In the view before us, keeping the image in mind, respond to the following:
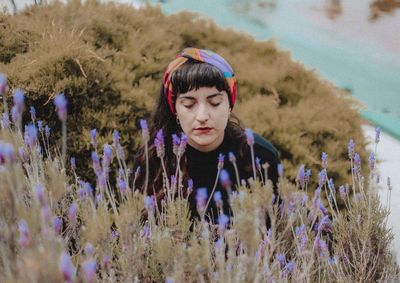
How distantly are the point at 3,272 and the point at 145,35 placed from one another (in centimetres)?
278

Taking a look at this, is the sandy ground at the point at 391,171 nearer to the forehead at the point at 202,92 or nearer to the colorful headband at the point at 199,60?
the colorful headband at the point at 199,60

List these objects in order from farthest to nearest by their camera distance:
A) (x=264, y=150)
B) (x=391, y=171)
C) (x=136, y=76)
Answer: (x=391, y=171), (x=136, y=76), (x=264, y=150)

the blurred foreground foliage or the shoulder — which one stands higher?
the blurred foreground foliage

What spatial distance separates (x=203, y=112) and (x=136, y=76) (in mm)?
1345

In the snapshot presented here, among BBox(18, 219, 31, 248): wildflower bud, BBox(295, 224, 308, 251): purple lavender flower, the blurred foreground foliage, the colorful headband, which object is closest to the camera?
BBox(18, 219, 31, 248): wildflower bud

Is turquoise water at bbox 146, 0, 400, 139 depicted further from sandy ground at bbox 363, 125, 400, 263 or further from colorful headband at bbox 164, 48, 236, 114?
colorful headband at bbox 164, 48, 236, 114

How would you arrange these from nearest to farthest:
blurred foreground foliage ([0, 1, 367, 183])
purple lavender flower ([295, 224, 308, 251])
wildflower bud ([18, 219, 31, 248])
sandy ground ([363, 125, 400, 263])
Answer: wildflower bud ([18, 219, 31, 248]), purple lavender flower ([295, 224, 308, 251]), blurred foreground foliage ([0, 1, 367, 183]), sandy ground ([363, 125, 400, 263])

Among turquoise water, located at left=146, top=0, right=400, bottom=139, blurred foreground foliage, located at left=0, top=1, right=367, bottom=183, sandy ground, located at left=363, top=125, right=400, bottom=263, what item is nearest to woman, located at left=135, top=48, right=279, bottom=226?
blurred foreground foliage, located at left=0, top=1, right=367, bottom=183

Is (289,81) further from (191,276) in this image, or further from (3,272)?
(3,272)

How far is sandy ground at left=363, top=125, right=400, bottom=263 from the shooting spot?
14.2 ft

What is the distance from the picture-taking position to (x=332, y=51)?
933 cm

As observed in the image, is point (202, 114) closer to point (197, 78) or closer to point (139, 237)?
point (197, 78)

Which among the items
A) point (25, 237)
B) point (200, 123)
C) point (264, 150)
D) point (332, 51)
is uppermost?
point (25, 237)

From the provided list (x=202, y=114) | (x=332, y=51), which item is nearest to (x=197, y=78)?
(x=202, y=114)
